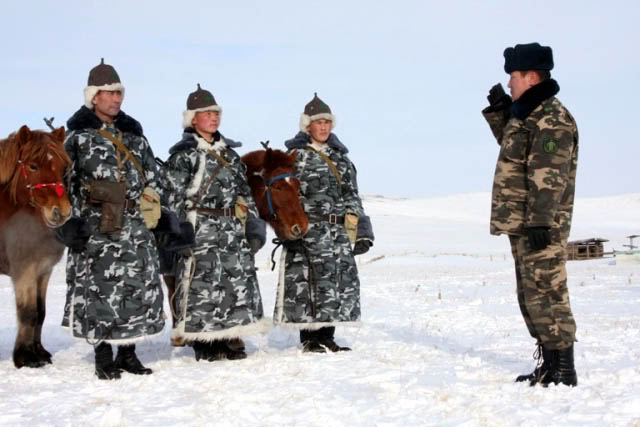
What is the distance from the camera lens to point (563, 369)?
4758mm

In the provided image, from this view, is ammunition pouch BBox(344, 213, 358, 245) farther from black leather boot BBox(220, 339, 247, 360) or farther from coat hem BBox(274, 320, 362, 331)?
black leather boot BBox(220, 339, 247, 360)

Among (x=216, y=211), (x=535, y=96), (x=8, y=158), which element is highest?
(x=535, y=96)

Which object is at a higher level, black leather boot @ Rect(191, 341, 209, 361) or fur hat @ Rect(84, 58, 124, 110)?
fur hat @ Rect(84, 58, 124, 110)

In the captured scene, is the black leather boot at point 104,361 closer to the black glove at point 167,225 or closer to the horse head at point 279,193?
the black glove at point 167,225

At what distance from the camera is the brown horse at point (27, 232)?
19.1ft

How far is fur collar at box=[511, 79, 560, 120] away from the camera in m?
4.86

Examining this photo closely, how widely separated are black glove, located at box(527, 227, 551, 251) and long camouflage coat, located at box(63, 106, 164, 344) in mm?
3144

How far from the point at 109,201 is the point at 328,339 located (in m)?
2.57

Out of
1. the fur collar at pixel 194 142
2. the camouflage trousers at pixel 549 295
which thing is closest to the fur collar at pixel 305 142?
the fur collar at pixel 194 142

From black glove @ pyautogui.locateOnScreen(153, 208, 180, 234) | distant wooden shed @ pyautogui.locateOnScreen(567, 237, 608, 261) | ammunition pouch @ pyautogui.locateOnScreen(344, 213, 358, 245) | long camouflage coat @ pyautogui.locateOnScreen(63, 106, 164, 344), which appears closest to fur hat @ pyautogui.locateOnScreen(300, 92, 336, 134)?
ammunition pouch @ pyautogui.locateOnScreen(344, 213, 358, 245)

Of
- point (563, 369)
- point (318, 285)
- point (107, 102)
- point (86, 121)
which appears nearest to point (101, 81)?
point (107, 102)

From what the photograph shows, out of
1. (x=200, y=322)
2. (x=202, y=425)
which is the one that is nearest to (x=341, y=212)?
(x=200, y=322)

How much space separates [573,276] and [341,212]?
413 inches

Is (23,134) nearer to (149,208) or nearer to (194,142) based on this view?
(149,208)
